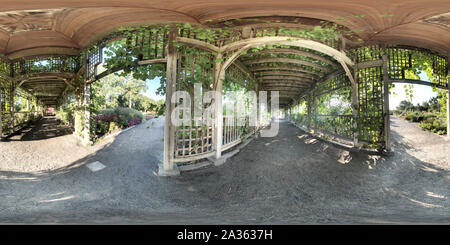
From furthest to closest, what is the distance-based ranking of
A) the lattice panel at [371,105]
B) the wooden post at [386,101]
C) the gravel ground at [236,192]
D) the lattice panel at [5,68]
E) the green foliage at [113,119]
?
1. the lattice panel at [5,68]
2. the green foliage at [113,119]
3. the lattice panel at [371,105]
4. the wooden post at [386,101]
5. the gravel ground at [236,192]

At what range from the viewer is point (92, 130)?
12.1ft

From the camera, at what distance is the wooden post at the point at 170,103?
235 cm

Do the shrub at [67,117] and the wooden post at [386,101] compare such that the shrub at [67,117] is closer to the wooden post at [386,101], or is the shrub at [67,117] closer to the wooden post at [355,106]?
the wooden post at [355,106]

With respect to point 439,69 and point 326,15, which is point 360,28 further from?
point 439,69

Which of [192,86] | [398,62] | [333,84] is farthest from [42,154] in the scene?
[398,62]

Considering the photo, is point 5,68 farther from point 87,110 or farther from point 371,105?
point 371,105

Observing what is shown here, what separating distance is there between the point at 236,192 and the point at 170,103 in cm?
154

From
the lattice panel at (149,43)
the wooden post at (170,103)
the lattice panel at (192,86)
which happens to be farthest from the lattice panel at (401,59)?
the lattice panel at (149,43)

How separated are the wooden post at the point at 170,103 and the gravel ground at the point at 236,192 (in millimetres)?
285

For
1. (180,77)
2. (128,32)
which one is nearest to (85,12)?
(128,32)

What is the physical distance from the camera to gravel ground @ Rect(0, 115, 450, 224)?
1.33m

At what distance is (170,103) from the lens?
2348 millimetres

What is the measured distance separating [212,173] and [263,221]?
1201 millimetres

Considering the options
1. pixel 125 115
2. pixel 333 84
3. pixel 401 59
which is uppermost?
pixel 401 59
